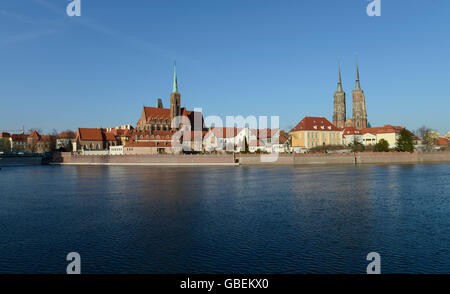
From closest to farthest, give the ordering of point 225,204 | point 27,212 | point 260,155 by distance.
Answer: point 27,212 < point 225,204 < point 260,155

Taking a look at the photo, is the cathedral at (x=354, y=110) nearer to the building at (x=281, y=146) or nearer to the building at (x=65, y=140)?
the building at (x=281, y=146)

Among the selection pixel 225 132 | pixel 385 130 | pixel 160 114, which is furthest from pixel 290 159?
pixel 160 114

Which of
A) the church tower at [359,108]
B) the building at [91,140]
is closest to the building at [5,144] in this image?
the building at [91,140]

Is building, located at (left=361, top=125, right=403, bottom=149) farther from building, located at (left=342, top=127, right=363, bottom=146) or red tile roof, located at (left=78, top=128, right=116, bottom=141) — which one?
red tile roof, located at (left=78, top=128, right=116, bottom=141)

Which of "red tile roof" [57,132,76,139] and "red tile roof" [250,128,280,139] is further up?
"red tile roof" [57,132,76,139]

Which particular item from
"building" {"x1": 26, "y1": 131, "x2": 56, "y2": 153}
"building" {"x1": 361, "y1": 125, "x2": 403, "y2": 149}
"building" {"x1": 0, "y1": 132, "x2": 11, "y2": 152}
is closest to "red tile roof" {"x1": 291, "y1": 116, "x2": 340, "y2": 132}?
"building" {"x1": 361, "y1": 125, "x2": 403, "y2": 149}

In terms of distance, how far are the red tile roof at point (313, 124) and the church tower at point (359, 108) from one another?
43294 mm

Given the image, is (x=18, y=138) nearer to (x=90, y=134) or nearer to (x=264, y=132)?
(x=90, y=134)

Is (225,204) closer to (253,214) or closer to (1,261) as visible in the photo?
(253,214)

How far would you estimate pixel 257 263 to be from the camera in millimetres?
12477

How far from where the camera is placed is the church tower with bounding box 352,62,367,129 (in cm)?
13438
